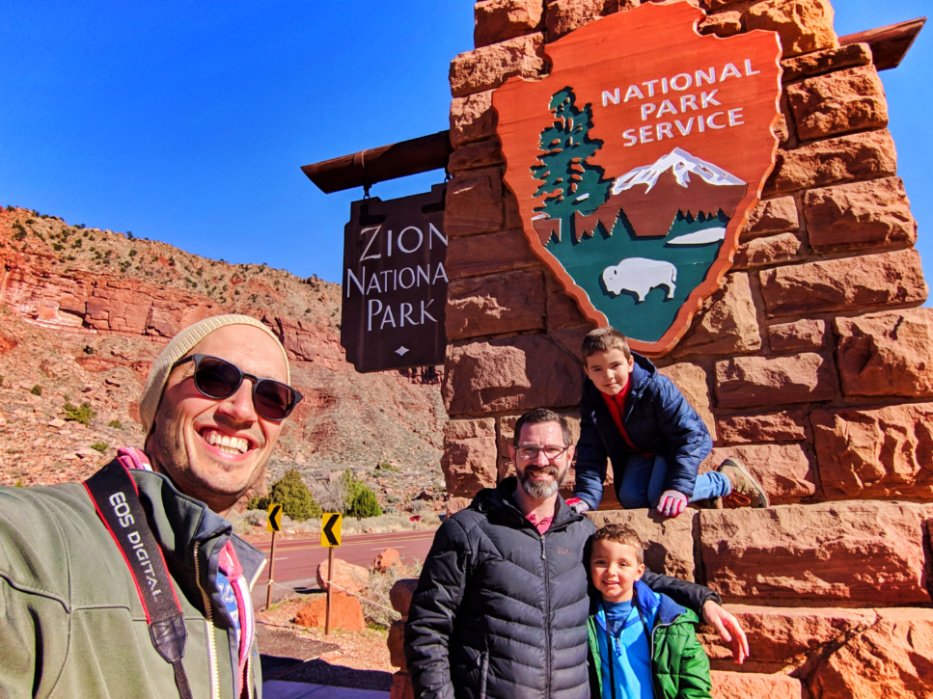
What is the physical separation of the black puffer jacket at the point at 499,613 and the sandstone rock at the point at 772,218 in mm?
1604

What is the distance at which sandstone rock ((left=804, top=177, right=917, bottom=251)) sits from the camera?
2.56m

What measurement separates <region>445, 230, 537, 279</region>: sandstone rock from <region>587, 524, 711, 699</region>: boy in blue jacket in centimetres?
147

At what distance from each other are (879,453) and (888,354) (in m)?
0.39

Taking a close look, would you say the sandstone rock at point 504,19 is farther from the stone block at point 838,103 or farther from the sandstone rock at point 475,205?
the stone block at point 838,103

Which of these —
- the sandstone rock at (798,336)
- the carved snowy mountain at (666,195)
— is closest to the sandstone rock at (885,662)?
the sandstone rock at (798,336)

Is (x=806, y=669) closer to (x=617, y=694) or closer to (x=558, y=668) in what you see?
(x=617, y=694)

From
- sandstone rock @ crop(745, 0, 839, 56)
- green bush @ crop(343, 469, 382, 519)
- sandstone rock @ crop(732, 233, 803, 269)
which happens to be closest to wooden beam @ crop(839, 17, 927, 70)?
sandstone rock @ crop(745, 0, 839, 56)

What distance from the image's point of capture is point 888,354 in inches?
96.0

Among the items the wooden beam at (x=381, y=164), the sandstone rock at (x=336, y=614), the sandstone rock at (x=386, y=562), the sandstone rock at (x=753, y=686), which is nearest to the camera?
the sandstone rock at (x=753, y=686)

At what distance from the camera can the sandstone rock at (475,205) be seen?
3291 millimetres

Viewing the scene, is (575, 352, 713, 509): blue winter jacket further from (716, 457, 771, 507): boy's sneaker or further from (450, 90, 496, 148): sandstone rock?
(450, 90, 496, 148): sandstone rock

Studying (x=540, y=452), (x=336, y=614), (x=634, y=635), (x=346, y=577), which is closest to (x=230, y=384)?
(x=540, y=452)

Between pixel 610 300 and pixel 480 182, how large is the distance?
1006 mm

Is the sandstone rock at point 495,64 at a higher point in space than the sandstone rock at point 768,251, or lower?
higher
